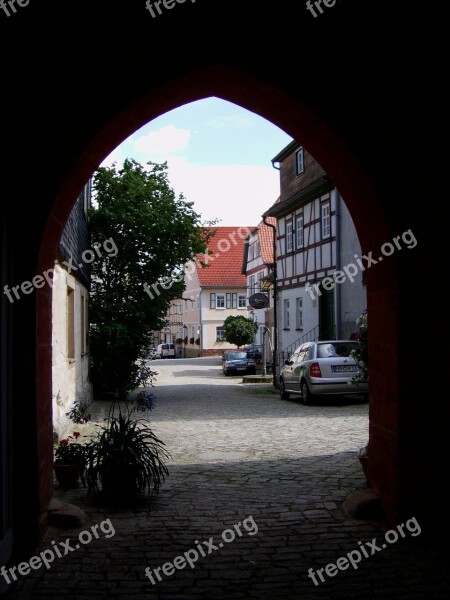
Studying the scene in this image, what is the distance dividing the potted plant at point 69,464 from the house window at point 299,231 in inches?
820

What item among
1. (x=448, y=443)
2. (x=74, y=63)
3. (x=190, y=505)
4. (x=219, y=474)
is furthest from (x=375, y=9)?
(x=219, y=474)

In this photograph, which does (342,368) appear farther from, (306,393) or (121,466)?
(121,466)

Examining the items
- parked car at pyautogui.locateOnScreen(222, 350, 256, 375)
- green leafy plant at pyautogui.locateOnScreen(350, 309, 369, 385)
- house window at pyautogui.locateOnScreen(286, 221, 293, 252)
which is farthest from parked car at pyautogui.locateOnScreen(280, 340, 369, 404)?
parked car at pyautogui.locateOnScreen(222, 350, 256, 375)

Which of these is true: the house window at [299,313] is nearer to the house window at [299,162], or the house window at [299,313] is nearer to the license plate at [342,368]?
the house window at [299,162]

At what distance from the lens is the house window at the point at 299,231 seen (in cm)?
2730

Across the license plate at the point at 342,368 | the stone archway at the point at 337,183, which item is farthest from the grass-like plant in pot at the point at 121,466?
the license plate at the point at 342,368

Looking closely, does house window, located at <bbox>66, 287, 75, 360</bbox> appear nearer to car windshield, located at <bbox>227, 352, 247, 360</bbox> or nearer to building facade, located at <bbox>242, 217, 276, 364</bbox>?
car windshield, located at <bbox>227, 352, 247, 360</bbox>

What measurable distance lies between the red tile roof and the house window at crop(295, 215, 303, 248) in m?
32.9

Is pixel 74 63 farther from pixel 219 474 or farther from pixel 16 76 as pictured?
pixel 219 474

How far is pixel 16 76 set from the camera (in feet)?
16.7

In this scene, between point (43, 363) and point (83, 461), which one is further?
point (83, 461)

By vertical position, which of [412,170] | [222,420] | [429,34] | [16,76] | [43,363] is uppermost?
[429,34]

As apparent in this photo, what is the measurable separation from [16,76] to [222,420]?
9.66 metres

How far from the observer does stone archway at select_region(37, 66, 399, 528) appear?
5.50 m
